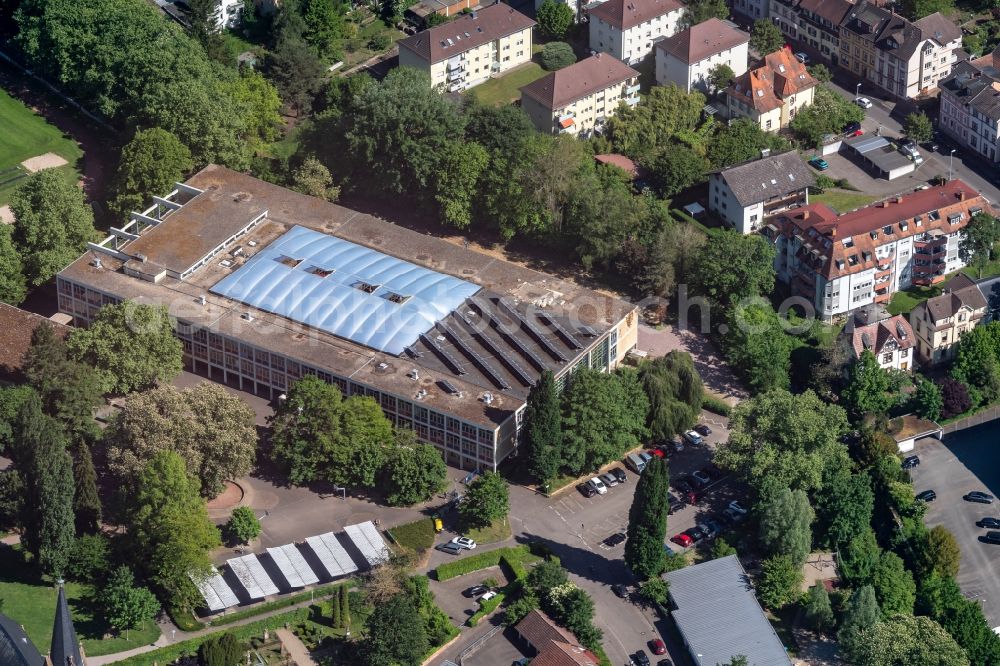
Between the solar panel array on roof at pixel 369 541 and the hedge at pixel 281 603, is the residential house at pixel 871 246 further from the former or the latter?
the hedge at pixel 281 603

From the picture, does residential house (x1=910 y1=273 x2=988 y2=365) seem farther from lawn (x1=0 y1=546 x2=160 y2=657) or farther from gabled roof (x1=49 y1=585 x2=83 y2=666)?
gabled roof (x1=49 y1=585 x2=83 y2=666)

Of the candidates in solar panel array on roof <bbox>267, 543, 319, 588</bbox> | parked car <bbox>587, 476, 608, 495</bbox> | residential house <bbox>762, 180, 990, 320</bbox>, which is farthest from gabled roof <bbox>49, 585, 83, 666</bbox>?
residential house <bbox>762, 180, 990, 320</bbox>

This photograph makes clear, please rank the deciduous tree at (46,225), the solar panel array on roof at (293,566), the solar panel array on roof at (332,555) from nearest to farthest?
the solar panel array on roof at (293,566), the solar panel array on roof at (332,555), the deciduous tree at (46,225)

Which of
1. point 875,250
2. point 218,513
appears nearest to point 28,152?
point 218,513

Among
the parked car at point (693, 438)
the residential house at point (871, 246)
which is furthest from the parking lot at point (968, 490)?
the parked car at point (693, 438)

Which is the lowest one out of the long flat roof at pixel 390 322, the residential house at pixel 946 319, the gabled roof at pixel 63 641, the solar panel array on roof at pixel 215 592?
the solar panel array on roof at pixel 215 592

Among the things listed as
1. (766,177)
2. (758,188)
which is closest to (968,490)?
(758,188)

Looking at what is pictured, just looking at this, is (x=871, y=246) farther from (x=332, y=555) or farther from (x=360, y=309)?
(x=332, y=555)
